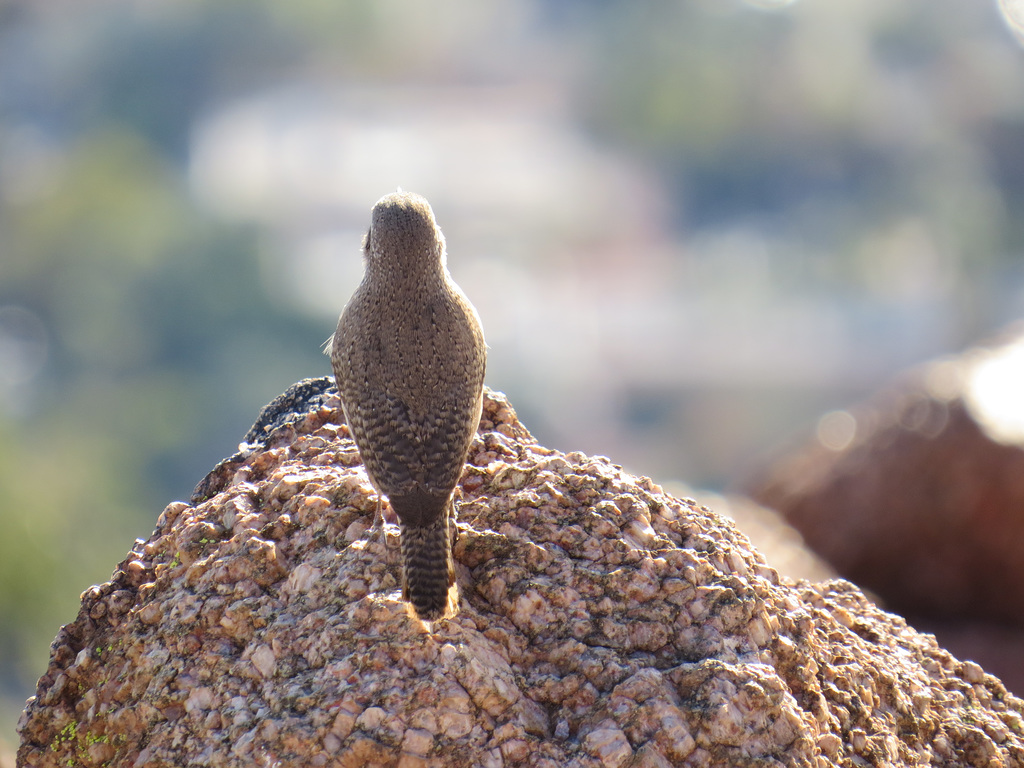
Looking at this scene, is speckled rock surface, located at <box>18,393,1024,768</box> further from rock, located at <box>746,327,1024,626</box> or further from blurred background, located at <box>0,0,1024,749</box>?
blurred background, located at <box>0,0,1024,749</box>

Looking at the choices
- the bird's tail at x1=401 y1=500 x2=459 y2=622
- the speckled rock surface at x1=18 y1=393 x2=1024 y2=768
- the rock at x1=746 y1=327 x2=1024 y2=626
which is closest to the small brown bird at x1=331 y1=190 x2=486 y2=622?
the bird's tail at x1=401 y1=500 x2=459 y2=622

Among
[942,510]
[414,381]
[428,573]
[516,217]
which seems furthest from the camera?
[516,217]

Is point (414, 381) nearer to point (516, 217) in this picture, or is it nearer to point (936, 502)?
point (936, 502)

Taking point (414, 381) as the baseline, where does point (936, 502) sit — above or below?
above

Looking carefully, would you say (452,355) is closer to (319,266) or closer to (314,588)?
(314,588)

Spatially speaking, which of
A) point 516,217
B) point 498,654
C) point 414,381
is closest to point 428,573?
point 498,654

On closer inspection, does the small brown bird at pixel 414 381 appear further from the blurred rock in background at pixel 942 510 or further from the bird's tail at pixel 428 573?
the blurred rock in background at pixel 942 510
